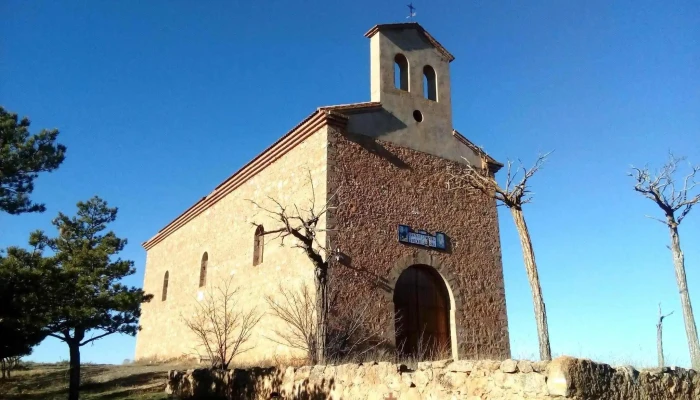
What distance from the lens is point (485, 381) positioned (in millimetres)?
6797

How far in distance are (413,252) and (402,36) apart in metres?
6.15

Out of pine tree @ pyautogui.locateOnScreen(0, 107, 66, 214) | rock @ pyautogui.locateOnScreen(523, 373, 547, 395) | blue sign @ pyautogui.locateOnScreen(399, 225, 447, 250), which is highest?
pine tree @ pyautogui.locateOnScreen(0, 107, 66, 214)

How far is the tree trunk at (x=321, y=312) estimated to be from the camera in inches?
433

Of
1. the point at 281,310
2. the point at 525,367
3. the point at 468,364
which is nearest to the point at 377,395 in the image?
the point at 468,364

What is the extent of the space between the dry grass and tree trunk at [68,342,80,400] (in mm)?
474

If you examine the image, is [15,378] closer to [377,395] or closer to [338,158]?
[338,158]

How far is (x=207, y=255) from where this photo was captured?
19.2 meters

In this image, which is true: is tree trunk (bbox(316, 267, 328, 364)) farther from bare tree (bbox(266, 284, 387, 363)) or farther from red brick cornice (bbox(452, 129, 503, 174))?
red brick cornice (bbox(452, 129, 503, 174))

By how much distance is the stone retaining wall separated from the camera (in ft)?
19.7

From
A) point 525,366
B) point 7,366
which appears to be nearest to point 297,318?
point 525,366

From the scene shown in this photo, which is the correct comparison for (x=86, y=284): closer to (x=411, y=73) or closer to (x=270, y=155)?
(x=270, y=155)

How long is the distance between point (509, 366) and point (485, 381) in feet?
1.54

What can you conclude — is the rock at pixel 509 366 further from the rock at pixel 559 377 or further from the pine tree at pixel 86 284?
the pine tree at pixel 86 284

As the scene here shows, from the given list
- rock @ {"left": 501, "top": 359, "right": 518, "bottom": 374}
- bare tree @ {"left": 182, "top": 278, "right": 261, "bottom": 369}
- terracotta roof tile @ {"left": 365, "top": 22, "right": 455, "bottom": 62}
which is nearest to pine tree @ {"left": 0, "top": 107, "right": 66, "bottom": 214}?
bare tree @ {"left": 182, "top": 278, "right": 261, "bottom": 369}
